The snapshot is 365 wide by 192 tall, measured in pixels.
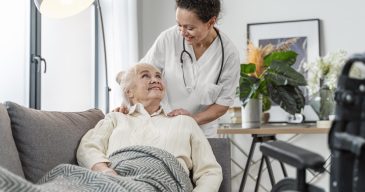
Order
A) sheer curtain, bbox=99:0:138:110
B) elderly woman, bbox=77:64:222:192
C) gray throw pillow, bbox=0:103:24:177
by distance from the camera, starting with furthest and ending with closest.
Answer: sheer curtain, bbox=99:0:138:110
elderly woman, bbox=77:64:222:192
gray throw pillow, bbox=0:103:24:177

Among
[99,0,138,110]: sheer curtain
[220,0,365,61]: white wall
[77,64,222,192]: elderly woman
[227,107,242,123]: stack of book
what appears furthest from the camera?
[220,0,365,61]: white wall

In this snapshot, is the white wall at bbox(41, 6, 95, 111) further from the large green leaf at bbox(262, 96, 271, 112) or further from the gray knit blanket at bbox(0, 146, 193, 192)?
the gray knit blanket at bbox(0, 146, 193, 192)

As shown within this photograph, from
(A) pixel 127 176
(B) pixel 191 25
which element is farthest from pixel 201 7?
(A) pixel 127 176

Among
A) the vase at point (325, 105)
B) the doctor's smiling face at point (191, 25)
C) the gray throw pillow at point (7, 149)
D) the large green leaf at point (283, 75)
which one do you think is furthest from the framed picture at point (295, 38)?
the gray throw pillow at point (7, 149)

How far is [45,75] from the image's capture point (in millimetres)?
2859

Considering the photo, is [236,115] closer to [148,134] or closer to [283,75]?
[283,75]

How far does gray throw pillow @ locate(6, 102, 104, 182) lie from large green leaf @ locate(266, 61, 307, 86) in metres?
1.35

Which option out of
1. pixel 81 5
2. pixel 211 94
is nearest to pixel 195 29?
pixel 211 94

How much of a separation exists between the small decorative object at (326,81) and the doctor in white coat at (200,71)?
2.45ft

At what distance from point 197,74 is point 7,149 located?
100 cm

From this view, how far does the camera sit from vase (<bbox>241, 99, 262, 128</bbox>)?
8.80 feet

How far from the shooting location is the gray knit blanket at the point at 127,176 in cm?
123

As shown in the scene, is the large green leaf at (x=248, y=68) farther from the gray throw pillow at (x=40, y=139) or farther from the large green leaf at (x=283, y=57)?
the gray throw pillow at (x=40, y=139)

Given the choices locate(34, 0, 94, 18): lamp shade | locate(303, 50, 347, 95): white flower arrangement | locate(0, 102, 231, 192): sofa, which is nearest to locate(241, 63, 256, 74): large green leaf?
locate(303, 50, 347, 95): white flower arrangement
